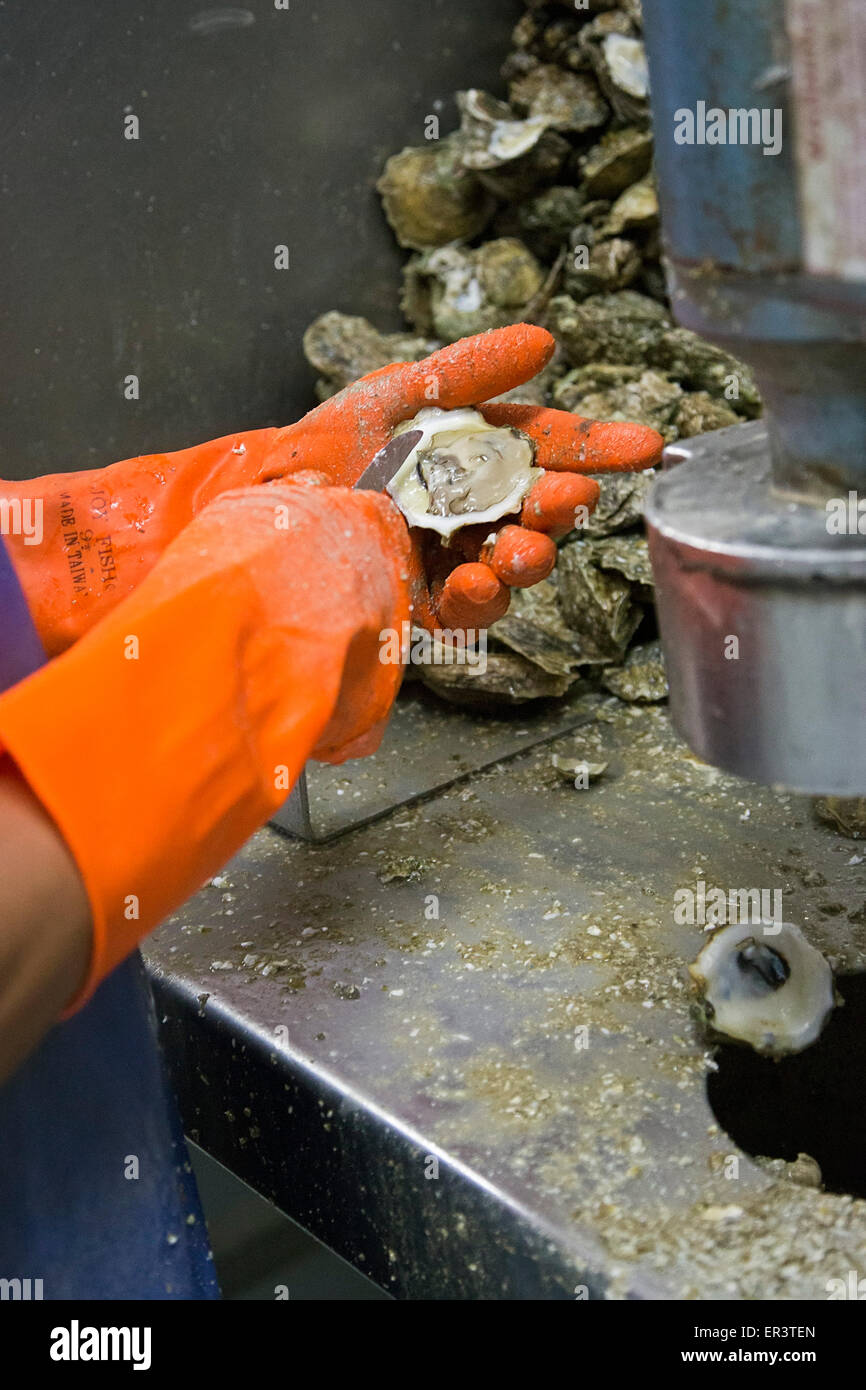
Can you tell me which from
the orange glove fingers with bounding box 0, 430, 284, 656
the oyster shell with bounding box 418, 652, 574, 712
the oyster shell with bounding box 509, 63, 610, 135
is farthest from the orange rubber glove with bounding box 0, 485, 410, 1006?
the oyster shell with bounding box 509, 63, 610, 135

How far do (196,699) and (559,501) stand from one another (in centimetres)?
46

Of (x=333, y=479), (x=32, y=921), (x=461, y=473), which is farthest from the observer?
(x=333, y=479)

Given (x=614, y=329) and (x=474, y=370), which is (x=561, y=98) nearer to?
(x=614, y=329)

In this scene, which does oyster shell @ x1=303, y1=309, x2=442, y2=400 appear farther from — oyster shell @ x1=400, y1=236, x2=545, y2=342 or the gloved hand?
the gloved hand

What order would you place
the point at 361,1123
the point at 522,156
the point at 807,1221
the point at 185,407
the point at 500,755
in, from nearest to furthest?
the point at 807,1221, the point at 361,1123, the point at 500,755, the point at 185,407, the point at 522,156

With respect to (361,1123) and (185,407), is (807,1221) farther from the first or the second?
(185,407)

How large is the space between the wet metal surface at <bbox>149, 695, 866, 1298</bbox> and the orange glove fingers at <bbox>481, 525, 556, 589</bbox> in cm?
33

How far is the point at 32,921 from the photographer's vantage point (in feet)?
2.18

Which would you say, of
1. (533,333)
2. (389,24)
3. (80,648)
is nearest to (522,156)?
(389,24)

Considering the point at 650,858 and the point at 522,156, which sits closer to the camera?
the point at 650,858

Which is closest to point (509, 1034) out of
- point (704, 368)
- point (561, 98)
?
point (704, 368)

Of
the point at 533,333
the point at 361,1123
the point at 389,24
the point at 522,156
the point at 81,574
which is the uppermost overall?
the point at 389,24

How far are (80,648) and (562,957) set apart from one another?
57 cm

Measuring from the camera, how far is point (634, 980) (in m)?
1.09
